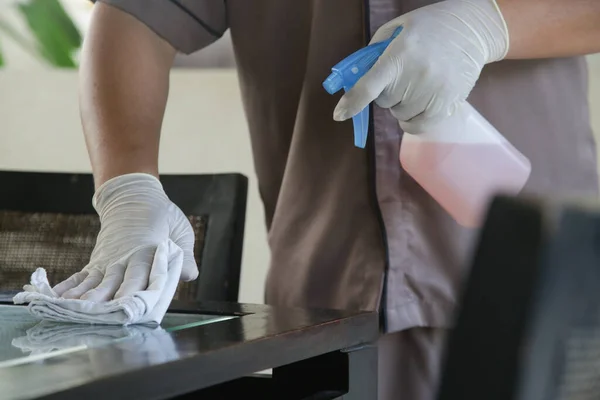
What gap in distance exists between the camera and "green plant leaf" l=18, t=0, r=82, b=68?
2258 millimetres

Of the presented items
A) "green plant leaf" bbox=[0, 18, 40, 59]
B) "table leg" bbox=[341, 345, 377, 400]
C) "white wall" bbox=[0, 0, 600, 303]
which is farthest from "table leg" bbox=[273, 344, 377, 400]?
"green plant leaf" bbox=[0, 18, 40, 59]

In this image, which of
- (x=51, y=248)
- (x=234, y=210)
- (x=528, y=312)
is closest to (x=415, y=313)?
(x=234, y=210)

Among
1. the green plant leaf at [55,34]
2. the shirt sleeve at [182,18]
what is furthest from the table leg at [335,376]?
the green plant leaf at [55,34]

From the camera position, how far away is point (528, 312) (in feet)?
0.59

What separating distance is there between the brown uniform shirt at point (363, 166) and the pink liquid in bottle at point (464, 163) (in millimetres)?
29

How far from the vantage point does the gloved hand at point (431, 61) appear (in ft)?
2.88

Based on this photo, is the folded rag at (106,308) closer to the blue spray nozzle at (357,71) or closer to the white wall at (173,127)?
the blue spray nozzle at (357,71)

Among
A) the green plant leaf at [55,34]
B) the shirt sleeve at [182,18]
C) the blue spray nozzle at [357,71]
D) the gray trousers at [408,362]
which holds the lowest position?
the gray trousers at [408,362]

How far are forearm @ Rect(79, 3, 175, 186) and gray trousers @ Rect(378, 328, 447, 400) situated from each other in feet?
1.35

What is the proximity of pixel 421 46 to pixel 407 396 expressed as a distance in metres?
0.44

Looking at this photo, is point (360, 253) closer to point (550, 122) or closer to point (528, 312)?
point (550, 122)

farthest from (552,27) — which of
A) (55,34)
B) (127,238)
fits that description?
(55,34)

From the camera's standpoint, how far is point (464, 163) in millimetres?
953

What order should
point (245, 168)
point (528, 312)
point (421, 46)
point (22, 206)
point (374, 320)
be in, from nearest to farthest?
1. point (528, 312)
2. point (374, 320)
3. point (421, 46)
4. point (22, 206)
5. point (245, 168)
